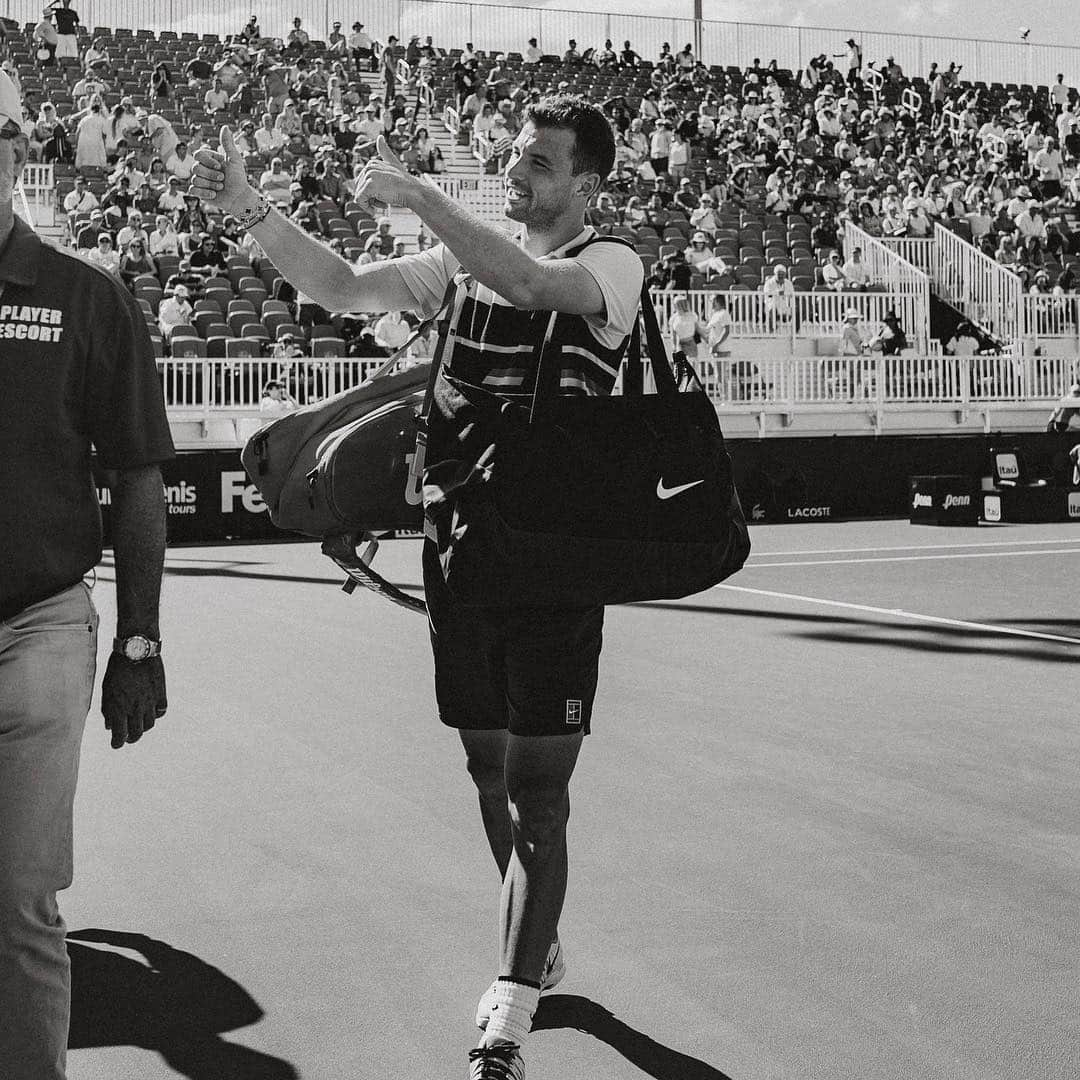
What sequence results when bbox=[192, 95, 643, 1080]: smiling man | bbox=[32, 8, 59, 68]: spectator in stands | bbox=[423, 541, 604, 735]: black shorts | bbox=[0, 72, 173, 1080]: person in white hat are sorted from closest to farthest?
bbox=[0, 72, 173, 1080]: person in white hat, bbox=[192, 95, 643, 1080]: smiling man, bbox=[423, 541, 604, 735]: black shorts, bbox=[32, 8, 59, 68]: spectator in stands

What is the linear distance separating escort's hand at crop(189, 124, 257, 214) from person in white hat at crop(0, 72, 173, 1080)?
51 centimetres

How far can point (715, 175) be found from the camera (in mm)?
30516

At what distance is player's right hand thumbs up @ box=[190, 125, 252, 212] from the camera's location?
3385mm

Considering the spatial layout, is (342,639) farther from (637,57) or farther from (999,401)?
(637,57)

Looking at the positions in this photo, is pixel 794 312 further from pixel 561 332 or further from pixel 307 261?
pixel 561 332

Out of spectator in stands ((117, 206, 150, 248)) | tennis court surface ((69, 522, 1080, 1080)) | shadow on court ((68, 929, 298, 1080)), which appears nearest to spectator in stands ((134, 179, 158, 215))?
spectator in stands ((117, 206, 150, 248))

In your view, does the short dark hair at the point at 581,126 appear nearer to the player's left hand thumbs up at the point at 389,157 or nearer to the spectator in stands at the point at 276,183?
the player's left hand thumbs up at the point at 389,157

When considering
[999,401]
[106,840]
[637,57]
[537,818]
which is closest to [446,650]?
[537,818]

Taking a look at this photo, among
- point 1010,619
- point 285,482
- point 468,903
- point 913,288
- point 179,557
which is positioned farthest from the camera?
point 913,288

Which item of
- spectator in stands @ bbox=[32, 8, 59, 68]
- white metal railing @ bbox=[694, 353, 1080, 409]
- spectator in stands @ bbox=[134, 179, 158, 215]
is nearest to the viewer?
white metal railing @ bbox=[694, 353, 1080, 409]

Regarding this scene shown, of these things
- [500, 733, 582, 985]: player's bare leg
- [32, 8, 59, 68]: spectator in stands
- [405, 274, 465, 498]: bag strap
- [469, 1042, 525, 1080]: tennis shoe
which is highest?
[32, 8, 59, 68]: spectator in stands

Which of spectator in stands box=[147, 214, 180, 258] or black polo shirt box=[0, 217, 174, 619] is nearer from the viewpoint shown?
black polo shirt box=[0, 217, 174, 619]

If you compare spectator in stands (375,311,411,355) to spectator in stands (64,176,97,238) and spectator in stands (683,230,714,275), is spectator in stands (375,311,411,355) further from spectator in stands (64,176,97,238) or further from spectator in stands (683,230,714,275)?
spectator in stands (683,230,714,275)

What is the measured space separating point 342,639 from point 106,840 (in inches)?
176
